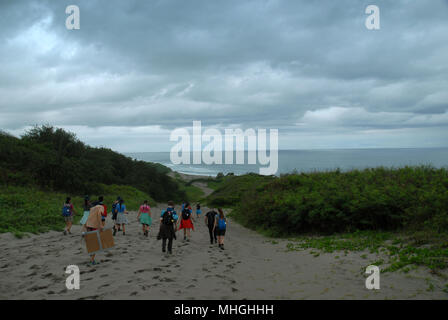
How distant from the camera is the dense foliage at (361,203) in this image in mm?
12180

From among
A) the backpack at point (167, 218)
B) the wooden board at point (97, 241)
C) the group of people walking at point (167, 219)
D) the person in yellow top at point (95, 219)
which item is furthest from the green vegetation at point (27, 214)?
the backpack at point (167, 218)

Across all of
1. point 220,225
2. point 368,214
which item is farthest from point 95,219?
point 368,214

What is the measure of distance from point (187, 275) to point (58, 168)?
30.7 metres

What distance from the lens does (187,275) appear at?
8.41 m

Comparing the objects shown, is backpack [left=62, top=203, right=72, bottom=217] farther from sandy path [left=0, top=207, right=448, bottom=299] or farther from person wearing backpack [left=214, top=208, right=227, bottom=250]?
person wearing backpack [left=214, top=208, right=227, bottom=250]

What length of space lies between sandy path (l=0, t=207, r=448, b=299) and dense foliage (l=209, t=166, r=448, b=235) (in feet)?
13.6

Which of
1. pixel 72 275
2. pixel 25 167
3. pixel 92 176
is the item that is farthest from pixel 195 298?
pixel 92 176

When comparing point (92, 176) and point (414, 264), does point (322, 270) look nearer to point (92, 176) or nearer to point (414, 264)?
point (414, 264)

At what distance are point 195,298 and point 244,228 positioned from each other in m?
16.3

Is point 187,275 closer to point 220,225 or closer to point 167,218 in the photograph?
point 167,218

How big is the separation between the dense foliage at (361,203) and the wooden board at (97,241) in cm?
1038

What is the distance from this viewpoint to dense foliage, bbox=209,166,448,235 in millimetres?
12180

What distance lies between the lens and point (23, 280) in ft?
25.7
